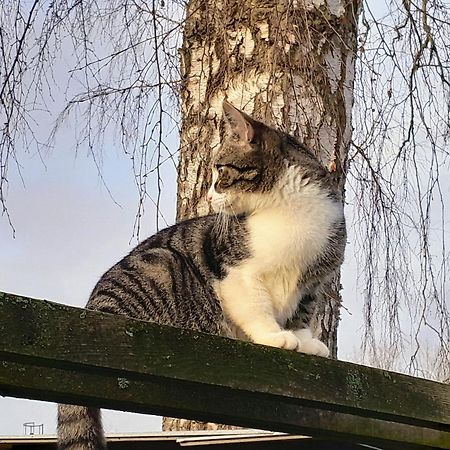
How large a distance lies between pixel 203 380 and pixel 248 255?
88 cm

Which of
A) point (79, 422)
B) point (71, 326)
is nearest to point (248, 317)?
point (79, 422)

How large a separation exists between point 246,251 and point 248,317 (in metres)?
0.18

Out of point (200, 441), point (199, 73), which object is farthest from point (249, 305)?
point (199, 73)

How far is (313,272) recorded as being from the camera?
2047mm

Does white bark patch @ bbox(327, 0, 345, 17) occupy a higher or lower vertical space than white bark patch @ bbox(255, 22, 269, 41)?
higher

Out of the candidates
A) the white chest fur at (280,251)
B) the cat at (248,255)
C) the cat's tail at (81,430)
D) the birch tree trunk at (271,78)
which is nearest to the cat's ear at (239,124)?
the cat at (248,255)

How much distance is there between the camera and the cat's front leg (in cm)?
188

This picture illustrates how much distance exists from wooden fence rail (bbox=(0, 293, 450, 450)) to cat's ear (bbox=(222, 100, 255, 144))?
943 mm

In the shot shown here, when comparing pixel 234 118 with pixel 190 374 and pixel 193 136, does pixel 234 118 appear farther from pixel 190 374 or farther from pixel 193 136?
pixel 190 374

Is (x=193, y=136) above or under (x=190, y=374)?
above

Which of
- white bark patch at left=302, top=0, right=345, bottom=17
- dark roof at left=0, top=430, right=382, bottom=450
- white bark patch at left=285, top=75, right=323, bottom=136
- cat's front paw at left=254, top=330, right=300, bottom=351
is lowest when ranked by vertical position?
dark roof at left=0, top=430, right=382, bottom=450

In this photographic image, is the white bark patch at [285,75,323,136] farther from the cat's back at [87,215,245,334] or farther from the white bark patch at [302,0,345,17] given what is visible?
the cat's back at [87,215,245,334]

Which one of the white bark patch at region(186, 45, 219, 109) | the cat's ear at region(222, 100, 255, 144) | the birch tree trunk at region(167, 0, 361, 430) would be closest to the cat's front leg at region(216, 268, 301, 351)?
the cat's ear at region(222, 100, 255, 144)

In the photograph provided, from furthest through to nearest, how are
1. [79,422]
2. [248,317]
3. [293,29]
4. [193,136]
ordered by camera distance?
1. [193,136]
2. [293,29]
3. [248,317]
4. [79,422]
